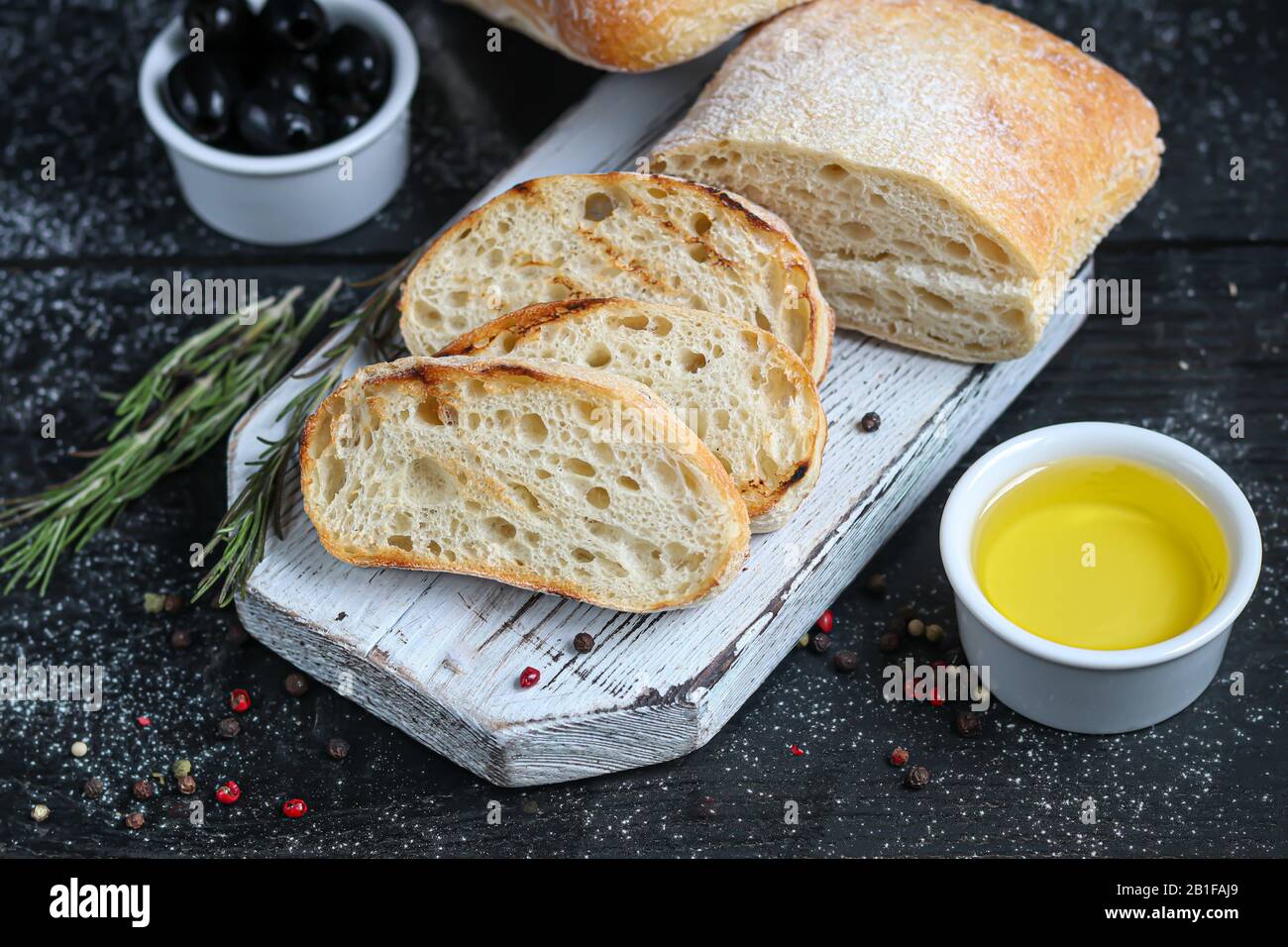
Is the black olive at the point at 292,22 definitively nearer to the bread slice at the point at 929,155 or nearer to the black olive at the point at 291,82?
the black olive at the point at 291,82

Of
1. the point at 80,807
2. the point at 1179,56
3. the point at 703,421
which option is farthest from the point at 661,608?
the point at 1179,56

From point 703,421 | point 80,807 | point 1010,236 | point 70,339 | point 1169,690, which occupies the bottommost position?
point 80,807

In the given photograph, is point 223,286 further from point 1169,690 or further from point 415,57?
point 1169,690

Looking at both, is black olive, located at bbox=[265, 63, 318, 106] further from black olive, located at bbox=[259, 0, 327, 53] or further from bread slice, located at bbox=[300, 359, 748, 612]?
bread slice, located at bbox=[300, 359, 748, 612]

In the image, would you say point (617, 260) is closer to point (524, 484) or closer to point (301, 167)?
point (524, 484)

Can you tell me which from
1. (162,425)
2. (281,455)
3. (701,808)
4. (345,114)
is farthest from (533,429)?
(345,114)

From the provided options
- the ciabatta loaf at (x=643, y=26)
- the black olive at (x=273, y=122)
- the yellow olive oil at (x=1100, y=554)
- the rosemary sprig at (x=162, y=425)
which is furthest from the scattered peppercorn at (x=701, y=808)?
the black olive at (x=273, y=122)
